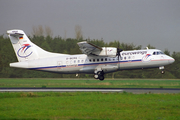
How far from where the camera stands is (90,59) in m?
30.9

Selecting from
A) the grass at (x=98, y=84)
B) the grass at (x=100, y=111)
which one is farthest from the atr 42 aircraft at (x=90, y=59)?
the grass at (x=100, y=111)

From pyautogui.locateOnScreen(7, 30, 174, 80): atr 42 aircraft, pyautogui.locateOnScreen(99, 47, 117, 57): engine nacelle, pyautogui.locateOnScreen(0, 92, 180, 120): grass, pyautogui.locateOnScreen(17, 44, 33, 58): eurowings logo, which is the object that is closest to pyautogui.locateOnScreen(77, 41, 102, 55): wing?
pyautogui.locateOnScreen(7, 30, 174, 80): atr 42 aircraft

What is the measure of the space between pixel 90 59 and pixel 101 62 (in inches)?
59.0

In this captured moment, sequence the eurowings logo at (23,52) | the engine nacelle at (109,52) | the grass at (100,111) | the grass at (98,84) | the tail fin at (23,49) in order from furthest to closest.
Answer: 1. the grass at (98,84)
2. the eurowings logo at (23,52)
3. the tail fin at (23,49)
4. the engine nacelle at (109,52)
5. the grass at (100,111)

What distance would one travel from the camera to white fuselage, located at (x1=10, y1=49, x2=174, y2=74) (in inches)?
1180

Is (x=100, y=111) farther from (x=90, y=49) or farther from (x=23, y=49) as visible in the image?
(x=23, y=49)

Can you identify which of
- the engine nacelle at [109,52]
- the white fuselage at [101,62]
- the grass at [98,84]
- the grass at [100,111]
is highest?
the engine nacelle at [109,52]

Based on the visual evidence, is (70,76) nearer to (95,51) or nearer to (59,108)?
(95,51)

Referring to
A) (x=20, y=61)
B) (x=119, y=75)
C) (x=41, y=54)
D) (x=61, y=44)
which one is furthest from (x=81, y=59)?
(x=61, y=44)

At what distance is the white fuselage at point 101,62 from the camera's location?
30.0 m

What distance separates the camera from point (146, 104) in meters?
16.4

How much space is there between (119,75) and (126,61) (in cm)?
3210

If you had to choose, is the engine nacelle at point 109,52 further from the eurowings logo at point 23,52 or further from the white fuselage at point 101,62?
the eurowings logo at point 23,52

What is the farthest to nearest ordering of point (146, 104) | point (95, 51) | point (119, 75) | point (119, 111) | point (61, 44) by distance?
point (61, 44)
point (119, 75)
point (95, 51)
point (146, 104)
point (119, 111)
